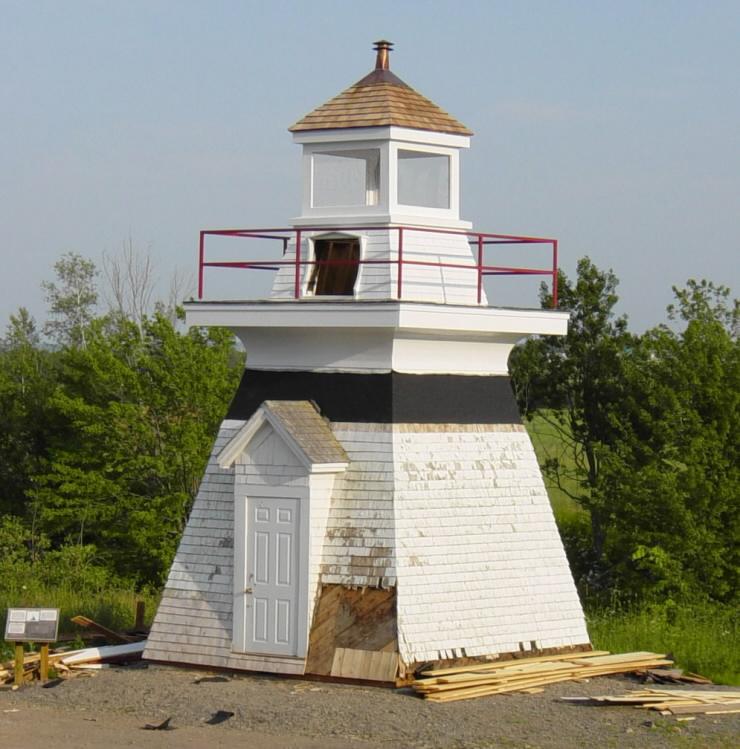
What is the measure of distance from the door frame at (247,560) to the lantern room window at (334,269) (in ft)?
8.10

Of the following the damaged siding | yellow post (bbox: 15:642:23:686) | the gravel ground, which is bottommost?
the gravel ground

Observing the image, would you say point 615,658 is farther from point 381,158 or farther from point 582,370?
point 582,370

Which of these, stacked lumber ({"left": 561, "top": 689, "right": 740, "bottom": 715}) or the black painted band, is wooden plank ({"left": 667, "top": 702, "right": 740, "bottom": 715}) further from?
the black painted band

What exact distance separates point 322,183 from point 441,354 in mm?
2493

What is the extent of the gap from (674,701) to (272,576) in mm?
4577

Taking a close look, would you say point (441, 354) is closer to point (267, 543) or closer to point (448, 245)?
point (448, 245)

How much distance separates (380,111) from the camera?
17750 mm

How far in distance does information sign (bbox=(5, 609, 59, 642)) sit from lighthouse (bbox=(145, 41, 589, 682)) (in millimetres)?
1262

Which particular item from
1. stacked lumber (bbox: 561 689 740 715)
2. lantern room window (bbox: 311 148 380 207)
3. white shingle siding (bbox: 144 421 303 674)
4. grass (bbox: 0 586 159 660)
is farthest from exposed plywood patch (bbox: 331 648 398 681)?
grass (bbox: 0 586 159 660)

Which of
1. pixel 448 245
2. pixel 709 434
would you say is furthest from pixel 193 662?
pixel 709 434

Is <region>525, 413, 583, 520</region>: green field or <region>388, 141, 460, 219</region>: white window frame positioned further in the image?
<region>525, 413, 583, 520</region>: green field

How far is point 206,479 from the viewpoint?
1833cm

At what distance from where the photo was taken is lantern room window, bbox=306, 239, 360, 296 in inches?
706

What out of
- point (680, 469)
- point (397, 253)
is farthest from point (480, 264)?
point (680, 469)
